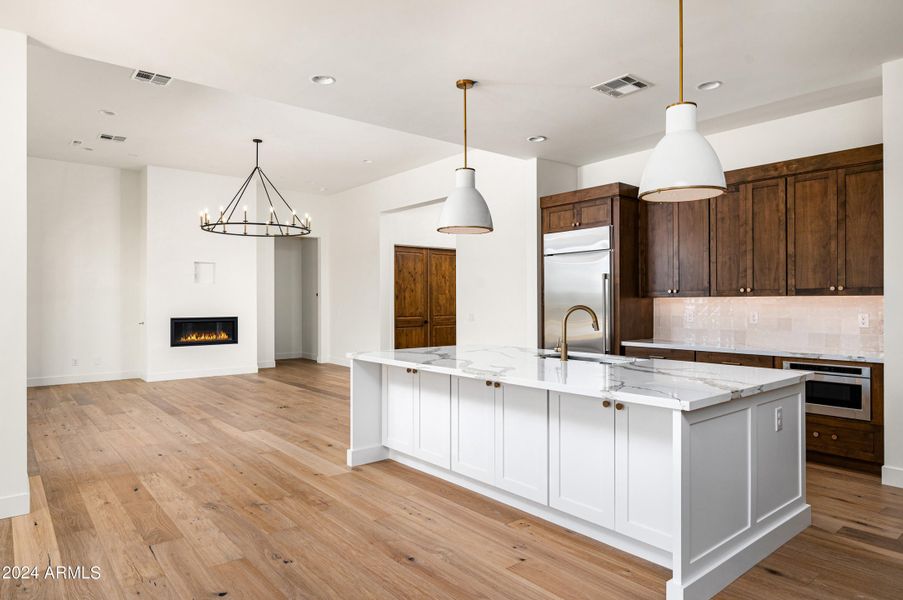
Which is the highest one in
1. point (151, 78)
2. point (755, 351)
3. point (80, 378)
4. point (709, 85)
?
point (151, 78)

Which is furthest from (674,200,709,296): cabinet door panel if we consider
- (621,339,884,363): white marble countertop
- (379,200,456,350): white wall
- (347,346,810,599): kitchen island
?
(379,200,456,350): white wall

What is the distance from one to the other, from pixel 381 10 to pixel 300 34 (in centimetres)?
57

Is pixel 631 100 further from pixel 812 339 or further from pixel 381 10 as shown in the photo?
pixel 812 339

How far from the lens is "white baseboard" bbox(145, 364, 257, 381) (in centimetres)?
820

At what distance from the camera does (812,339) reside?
476 centimetres

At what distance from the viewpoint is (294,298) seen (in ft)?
37.0

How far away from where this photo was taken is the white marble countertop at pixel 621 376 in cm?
238

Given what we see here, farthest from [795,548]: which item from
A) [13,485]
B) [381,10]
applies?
[13,485]

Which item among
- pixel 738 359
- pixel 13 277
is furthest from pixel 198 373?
pixel 738 359

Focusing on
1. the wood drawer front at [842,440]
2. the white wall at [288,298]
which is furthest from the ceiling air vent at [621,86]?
the white wall at [288,298]

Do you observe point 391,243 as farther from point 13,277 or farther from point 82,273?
point 13,277

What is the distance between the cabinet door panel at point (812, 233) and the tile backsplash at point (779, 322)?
0.38 metres

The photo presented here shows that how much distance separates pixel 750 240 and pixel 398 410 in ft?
11.0

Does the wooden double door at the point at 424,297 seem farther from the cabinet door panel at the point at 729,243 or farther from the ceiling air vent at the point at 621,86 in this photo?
the ceiling air vent at the point at 621,86
